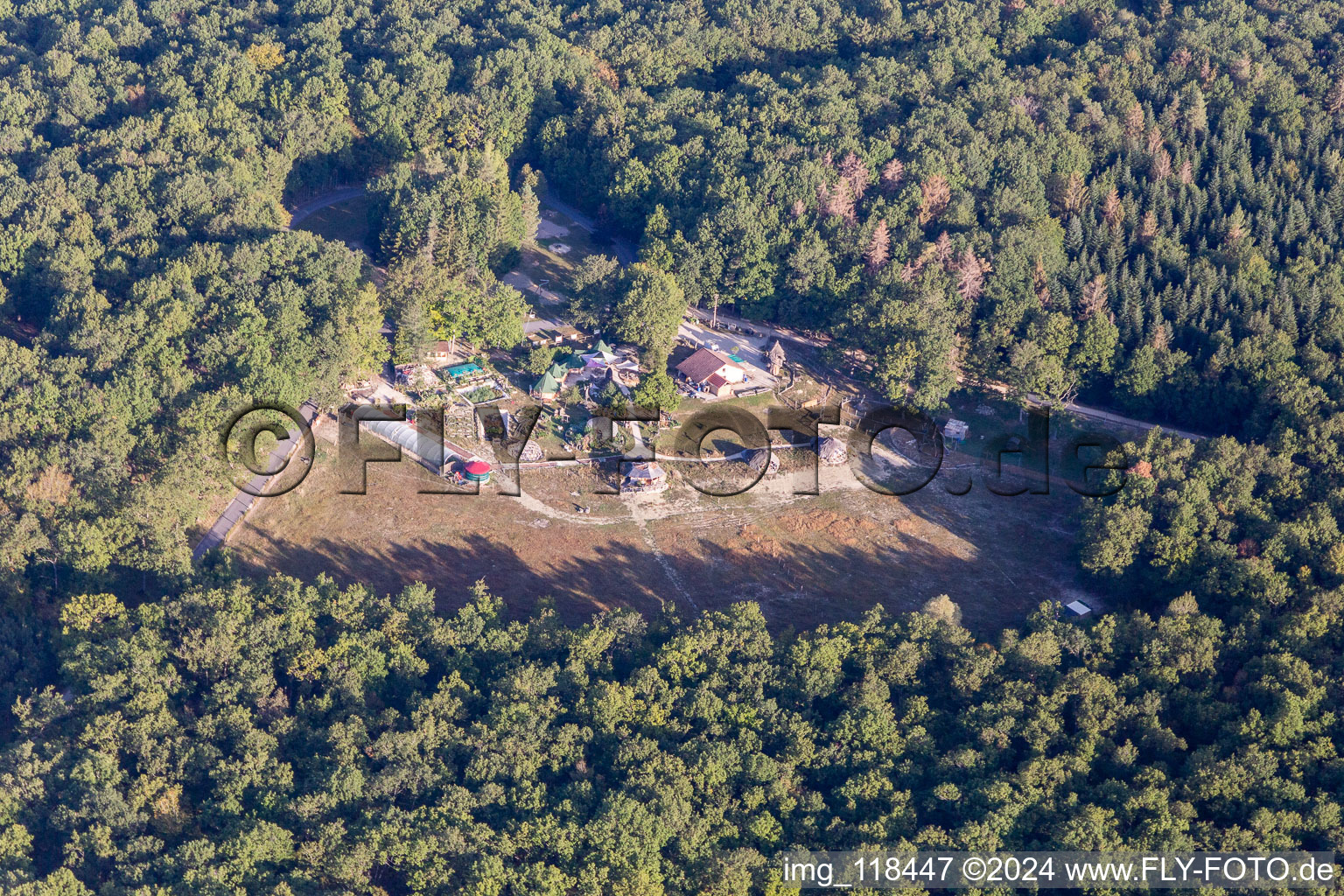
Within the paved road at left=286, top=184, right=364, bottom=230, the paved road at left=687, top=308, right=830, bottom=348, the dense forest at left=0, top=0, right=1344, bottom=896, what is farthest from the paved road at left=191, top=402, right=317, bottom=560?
the paved road at left=687, top=308, right=830, bottom=348

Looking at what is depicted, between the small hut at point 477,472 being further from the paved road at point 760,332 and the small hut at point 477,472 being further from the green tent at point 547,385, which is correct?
the paved road at point 760,332

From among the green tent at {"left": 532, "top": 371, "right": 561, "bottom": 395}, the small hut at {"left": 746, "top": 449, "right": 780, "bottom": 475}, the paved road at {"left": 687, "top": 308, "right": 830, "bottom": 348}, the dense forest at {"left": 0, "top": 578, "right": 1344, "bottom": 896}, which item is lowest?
the dense forest at {"left": 0, "top": 578, "right": 1344, "bottom": 896}

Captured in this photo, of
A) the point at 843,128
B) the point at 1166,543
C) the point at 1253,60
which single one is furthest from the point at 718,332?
the point at 1253,60

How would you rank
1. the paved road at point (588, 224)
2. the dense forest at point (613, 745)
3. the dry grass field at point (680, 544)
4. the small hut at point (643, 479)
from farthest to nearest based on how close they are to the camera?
the paved road at point (588, 224) → the small hut at point (643, 479) → the dry grass field at point (680, 544) → the dense forest at point (613, 745)

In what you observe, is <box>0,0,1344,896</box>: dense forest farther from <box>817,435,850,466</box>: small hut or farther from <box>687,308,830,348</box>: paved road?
<box>817,435,850,466</box>: small hut

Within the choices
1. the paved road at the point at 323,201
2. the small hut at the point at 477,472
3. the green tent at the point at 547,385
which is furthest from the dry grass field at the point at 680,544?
the paved road at the point at 323,201

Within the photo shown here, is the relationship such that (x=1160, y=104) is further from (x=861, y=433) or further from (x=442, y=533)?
(x=442, y=533)
